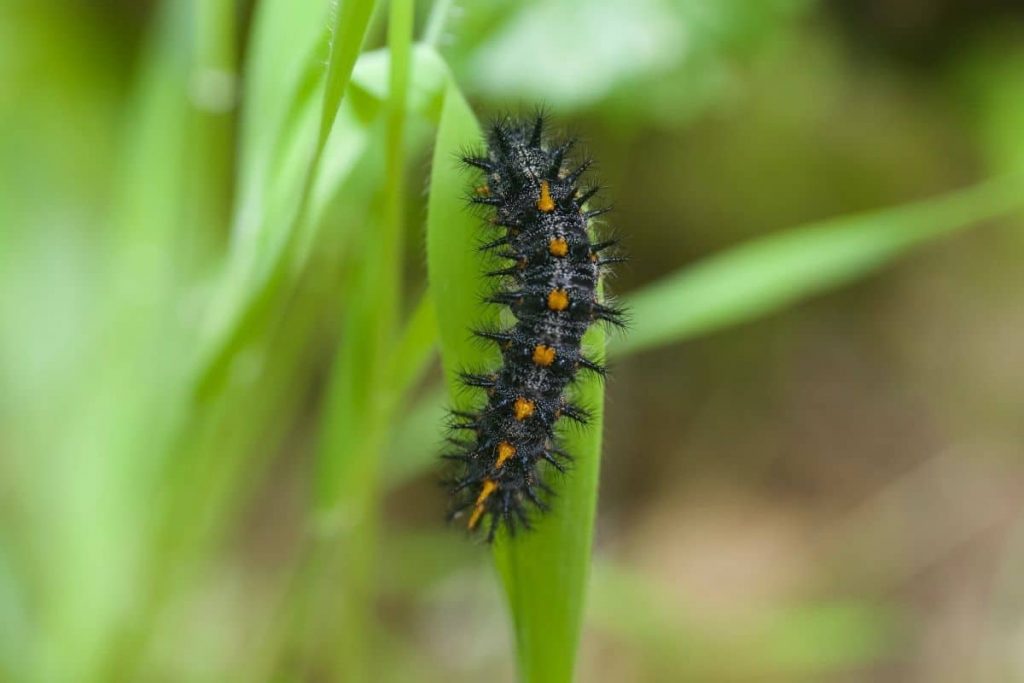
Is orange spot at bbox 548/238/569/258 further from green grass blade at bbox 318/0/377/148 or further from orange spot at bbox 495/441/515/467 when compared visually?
green grass blade at bbox 318/0/377/148

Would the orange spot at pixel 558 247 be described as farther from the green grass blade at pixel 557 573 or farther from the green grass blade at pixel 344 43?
the green grass blade at pixel 344 43

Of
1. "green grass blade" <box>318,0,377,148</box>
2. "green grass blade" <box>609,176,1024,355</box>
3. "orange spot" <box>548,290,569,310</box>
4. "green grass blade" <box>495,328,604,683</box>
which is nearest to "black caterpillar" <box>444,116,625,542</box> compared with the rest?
"orange spot" <box>548,290,569,310</box>

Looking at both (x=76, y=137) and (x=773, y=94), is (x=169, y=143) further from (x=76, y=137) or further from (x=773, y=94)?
(x=773, y=94)

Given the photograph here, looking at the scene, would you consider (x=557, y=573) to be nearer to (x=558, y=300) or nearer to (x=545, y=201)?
(x=558, y=300)

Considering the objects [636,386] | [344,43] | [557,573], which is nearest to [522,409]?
[557,573]

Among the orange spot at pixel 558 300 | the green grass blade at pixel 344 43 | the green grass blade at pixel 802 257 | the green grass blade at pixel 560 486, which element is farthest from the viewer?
the green grass blade at pixel 802 257

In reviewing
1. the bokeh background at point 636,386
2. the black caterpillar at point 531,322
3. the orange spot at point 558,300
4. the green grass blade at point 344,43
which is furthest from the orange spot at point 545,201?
the bokeh background at point 636,386
